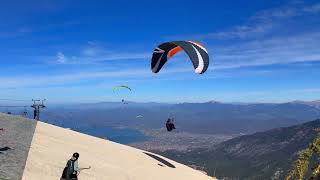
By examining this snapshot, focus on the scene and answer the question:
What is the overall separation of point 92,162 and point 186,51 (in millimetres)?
10832

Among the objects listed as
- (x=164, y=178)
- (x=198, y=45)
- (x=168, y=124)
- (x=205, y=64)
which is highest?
(x=198, y=45)

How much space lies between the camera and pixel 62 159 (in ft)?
93.9

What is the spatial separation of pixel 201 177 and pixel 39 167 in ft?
58.6

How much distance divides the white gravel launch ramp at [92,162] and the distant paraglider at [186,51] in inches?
333

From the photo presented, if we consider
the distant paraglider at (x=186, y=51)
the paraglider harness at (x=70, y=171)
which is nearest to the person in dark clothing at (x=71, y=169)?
the paraglider harness at (x=70, y=171)

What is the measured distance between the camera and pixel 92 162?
1211 inches

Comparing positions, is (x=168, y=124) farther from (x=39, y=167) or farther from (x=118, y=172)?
(x=39, y=167)

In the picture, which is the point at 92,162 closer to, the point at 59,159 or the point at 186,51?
the point at 59,159

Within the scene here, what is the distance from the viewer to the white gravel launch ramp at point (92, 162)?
82.8 feet

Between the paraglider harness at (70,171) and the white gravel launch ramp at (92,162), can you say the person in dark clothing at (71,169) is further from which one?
the white gravel launch ramp at (92,162)

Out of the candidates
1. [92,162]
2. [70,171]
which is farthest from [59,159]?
[70,171]

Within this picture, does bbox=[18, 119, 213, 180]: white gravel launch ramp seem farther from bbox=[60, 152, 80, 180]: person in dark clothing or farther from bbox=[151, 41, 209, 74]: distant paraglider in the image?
bbox=[151, 41, 209, 74]: distant paraglider

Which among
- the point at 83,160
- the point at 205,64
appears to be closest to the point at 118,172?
the point at 83,160

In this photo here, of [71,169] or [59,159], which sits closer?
[71,169]
